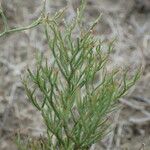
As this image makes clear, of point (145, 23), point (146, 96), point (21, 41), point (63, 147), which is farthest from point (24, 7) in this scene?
point (63, 147)

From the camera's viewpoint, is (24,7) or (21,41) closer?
(21,41)

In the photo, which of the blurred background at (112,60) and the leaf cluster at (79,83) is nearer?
the leaf cluster at (79,83)

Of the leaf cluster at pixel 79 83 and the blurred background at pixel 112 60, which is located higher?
the leaf cluster at pixel 79 83

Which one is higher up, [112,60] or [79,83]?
[79,83]

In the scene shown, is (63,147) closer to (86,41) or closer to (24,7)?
(86,41)

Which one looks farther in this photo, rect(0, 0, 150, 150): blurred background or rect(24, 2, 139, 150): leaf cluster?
rect(0, 0, 150, 150): blurred background

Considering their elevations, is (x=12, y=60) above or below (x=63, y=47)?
below

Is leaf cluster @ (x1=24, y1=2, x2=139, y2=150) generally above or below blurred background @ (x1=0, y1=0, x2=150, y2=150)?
above

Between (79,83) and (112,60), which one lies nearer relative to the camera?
(79,83)
